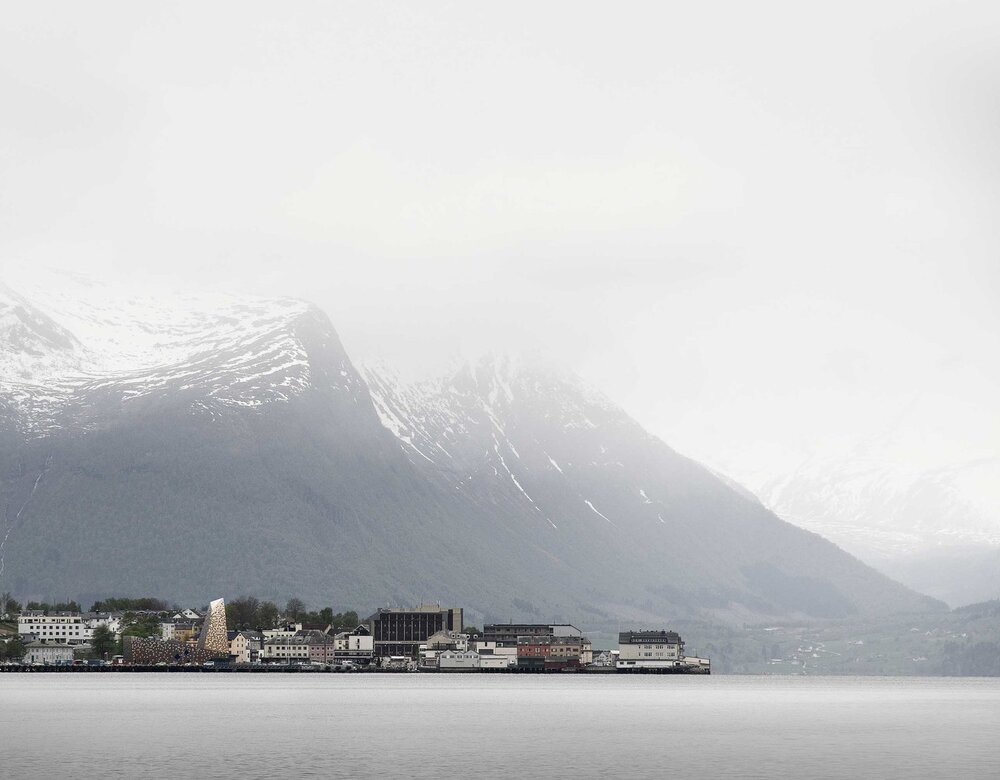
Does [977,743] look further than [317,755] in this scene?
Yes

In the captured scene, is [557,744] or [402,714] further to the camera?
[402,714]

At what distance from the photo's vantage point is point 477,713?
7510 inches

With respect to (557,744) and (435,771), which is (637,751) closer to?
(557,744)

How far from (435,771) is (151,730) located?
140 feet

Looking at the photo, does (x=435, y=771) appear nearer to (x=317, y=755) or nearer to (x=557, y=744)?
(x=317, y=755)

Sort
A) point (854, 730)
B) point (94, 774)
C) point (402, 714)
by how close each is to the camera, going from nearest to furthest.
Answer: point (94, 774), point (854, 730), point (402, 714)

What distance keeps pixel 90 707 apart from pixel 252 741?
188 ft

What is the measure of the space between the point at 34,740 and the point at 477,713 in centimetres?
5962

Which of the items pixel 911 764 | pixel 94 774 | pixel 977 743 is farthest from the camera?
pixel 977 743

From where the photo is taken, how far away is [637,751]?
138 metres

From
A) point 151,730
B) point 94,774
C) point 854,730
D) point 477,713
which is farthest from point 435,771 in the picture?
point 477,713

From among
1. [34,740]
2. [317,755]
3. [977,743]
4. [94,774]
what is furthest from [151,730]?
[977,743]

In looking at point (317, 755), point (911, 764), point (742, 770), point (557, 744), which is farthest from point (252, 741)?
point (911, 764)

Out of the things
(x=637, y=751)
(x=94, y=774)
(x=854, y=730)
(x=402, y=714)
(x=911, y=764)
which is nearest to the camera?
(x=94, y=774)
